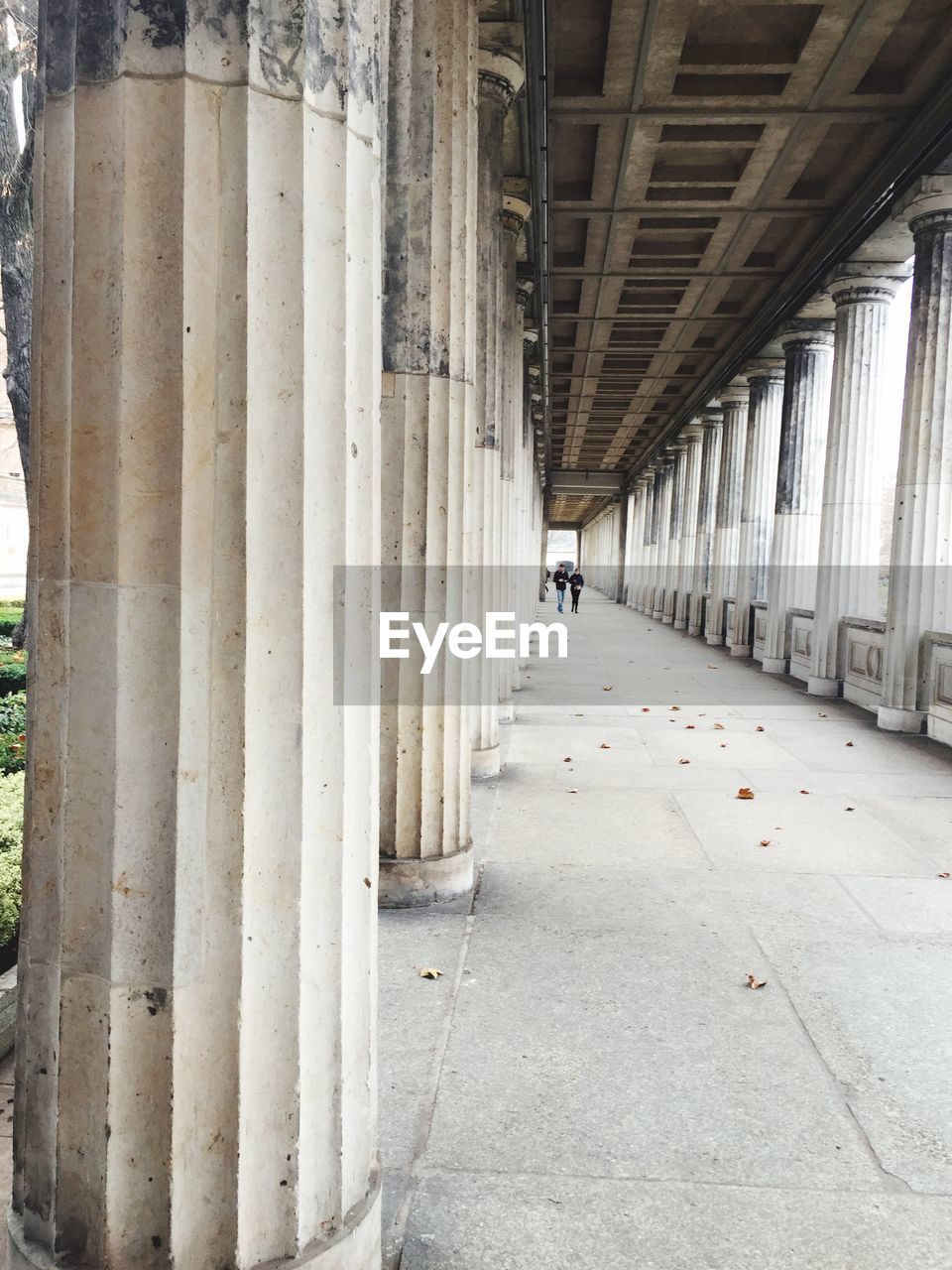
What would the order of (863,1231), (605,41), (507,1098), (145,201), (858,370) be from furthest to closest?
(858,370) → (605,41) → (507,1098) → (863,1231) → (145,201)

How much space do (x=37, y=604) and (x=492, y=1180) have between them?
84.3 inches

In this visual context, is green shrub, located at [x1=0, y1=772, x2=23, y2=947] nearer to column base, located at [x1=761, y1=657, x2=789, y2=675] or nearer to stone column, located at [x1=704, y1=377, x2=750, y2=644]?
column base, located at [x1=761, y1=657, x2=789, y2=675]

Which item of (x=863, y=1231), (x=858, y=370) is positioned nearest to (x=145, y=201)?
(x=863, y=1231)

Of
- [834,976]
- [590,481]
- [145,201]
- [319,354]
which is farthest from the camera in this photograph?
[590,481]

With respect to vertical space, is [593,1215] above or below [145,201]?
below

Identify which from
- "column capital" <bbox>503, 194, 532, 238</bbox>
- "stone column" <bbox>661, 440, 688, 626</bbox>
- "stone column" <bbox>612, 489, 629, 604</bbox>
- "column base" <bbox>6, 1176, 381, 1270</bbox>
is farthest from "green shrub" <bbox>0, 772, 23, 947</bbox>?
"stone column" <bbox>612, 489, 629, 604</bbox>

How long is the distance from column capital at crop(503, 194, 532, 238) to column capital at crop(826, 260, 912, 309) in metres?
6.23

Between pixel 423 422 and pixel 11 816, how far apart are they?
9.53 ft

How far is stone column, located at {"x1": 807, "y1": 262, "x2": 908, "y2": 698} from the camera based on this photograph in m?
15.0

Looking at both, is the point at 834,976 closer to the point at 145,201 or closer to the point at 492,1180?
the point at 492,1180

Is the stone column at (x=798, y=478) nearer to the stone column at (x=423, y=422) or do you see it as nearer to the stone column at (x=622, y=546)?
the stone column at (x=423, y=422)

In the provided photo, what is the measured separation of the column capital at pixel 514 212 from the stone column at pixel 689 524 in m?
20.4

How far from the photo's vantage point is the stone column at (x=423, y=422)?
514 centimetres

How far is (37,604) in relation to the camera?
2143 mm
